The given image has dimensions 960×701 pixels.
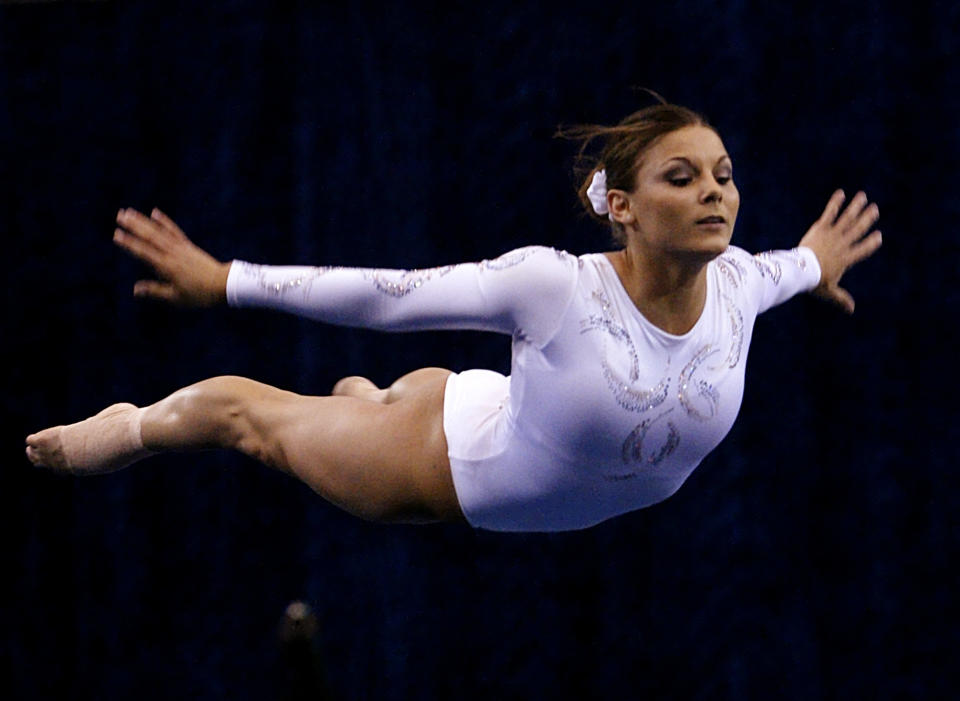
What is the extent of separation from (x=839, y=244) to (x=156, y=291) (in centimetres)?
125

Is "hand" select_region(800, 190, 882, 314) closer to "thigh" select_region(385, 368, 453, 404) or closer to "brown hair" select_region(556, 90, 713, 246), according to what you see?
"brown hair" select_region(556, 90, 713, 246)

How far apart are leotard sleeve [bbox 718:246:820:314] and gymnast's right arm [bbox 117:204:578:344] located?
1.38 feet

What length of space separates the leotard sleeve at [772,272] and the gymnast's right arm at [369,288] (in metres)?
0.42

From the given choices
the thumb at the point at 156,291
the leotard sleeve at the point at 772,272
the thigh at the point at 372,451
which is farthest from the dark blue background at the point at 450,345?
the thumb at the point at 156,291

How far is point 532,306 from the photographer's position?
182 centimetres

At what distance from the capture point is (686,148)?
192 cm

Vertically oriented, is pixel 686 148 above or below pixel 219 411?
above

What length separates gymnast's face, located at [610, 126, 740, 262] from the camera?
73.7 inches

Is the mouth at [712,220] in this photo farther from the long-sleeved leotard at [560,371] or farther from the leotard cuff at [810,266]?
the leotard cuff at [810,266]

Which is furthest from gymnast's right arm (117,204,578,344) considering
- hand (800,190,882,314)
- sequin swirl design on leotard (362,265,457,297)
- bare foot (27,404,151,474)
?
hand (800,190,882,314)

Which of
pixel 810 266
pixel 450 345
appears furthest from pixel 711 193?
pixel 450 345

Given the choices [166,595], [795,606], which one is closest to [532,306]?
[795,606]

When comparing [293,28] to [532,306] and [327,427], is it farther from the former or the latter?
[532,306]

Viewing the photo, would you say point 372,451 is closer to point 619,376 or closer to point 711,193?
point 619,376
